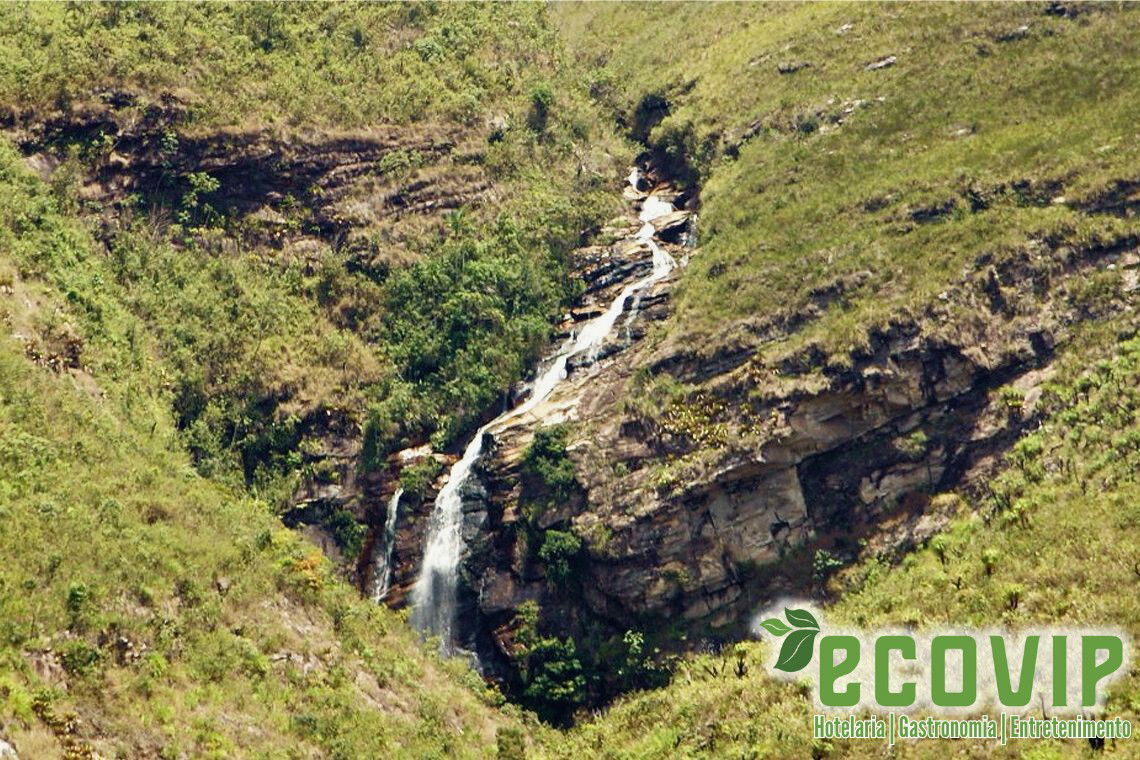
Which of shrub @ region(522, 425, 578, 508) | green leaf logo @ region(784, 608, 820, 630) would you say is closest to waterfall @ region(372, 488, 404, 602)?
shrub @ region(522, 425, 578, 508)

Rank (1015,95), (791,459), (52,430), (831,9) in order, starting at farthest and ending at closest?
(831,9)
(1015,95)
(791,459)
(52,430)

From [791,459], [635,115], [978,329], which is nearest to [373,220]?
[635,115]

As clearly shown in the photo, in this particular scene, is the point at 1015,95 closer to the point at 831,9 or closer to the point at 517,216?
the point at 831,9

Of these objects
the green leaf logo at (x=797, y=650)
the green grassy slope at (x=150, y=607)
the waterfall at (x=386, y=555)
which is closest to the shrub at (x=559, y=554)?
the green grassy slope at (x=150, y=607)

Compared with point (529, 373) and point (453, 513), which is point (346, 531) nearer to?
point (453, 513)

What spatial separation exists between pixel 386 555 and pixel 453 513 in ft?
11.3

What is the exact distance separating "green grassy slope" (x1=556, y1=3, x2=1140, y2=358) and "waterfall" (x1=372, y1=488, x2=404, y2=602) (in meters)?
14.8

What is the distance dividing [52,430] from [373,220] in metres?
25.3

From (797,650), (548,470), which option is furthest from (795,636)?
(548,470)

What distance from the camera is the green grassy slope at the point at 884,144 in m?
51.9

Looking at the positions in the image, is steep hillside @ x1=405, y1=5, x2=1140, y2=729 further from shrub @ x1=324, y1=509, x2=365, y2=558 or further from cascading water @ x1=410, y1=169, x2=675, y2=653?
shrub @ x1=324, y1=509, x2=365, y2=558

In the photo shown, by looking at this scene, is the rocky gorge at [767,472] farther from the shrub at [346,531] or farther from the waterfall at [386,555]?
the shrub at [346,531]

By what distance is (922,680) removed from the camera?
3412 cm

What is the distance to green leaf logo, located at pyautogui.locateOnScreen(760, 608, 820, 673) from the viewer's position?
38.9m
